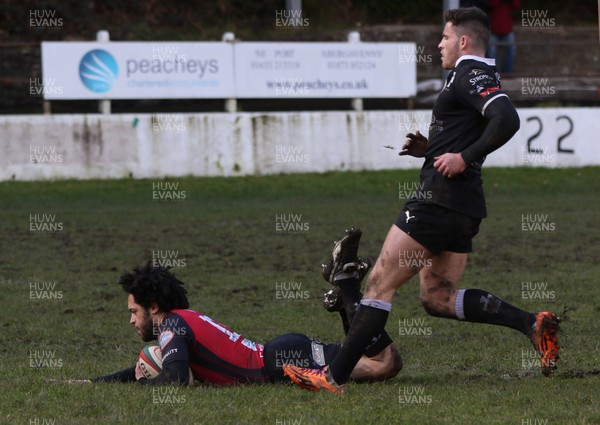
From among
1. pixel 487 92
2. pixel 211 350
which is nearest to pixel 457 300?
pixel 487 92

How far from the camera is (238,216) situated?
17.3 meters

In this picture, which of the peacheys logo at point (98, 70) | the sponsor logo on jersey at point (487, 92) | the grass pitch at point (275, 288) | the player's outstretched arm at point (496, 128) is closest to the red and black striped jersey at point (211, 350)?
the grass pitch at point (275, 288)

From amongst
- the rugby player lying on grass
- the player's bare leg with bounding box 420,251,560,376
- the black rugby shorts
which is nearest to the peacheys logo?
the rugby player lying on grass

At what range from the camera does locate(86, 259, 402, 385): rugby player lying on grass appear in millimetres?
6582

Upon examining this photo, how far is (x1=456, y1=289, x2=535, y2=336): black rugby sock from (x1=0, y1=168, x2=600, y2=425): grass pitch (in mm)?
394

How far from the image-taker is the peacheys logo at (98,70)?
812 inches

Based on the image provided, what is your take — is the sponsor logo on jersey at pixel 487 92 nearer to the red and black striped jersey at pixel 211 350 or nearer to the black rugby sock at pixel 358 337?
the black rugby sock at pixel 358 337

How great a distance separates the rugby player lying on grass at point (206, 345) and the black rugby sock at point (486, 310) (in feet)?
1.72

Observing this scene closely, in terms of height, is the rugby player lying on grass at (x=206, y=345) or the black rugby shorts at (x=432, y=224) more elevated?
the black rugby shorts at (x=432, y=224)

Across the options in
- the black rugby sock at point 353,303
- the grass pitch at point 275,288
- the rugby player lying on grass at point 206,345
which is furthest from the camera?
the black rugby sock at point 353,303

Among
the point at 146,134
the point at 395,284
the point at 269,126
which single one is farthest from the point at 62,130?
the point at 395,284

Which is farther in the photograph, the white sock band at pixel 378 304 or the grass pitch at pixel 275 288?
the white sock band at pixel 378 304

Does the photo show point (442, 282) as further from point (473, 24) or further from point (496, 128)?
point (473, 24)

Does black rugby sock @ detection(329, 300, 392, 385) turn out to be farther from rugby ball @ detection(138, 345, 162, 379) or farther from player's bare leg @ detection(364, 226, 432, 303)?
rugby ball @ detection(138, 345, 162, 379)
